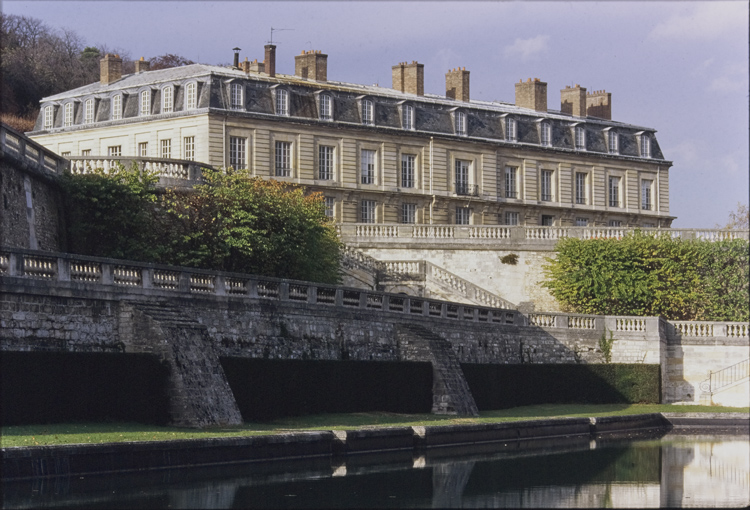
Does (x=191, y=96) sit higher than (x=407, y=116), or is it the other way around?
(x=191, y=96)

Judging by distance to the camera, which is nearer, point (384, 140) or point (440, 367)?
point (440, 367)

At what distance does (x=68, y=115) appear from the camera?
5781cm

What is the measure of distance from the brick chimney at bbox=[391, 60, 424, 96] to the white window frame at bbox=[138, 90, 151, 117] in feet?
42.0

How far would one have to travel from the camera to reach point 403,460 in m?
25.4

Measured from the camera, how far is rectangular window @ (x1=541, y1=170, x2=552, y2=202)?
62.7 metres

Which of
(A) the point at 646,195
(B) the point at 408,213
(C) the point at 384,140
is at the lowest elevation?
(B) the point at 408,213

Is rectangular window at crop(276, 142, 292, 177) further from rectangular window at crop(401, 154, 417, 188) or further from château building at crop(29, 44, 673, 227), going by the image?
rectangular window at crop(401, 154, 417, 188)

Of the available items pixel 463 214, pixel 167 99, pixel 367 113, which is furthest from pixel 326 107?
pixel 463 214

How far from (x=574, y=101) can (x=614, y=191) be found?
227 inches

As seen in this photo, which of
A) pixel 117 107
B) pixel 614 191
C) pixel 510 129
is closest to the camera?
pixel 117 107

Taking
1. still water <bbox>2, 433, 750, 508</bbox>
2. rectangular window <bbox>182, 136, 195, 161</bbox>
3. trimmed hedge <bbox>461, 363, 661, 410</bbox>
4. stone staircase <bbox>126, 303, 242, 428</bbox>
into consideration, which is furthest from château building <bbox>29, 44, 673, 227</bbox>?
still water <bbox>2, 433, 750, 508</bbox>

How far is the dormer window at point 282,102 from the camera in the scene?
54.9 m

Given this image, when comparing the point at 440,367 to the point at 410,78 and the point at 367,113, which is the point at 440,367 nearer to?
the point at 367,113

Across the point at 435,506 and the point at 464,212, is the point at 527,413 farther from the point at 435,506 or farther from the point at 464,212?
the point at 464,212
